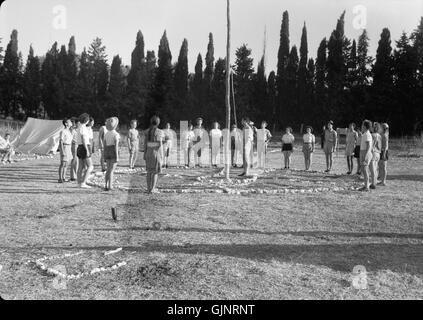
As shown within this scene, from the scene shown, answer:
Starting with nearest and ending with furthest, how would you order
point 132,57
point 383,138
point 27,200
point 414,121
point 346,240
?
point 346,240 → point 27,200 → point 383,138 → point 414,121 → point 132,57

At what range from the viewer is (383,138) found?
41.6ft

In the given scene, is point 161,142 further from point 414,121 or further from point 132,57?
point 132,57

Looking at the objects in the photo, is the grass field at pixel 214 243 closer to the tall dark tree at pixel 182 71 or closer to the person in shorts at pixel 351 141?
the person in shorts at pixel 351 141

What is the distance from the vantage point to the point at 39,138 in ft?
85.3

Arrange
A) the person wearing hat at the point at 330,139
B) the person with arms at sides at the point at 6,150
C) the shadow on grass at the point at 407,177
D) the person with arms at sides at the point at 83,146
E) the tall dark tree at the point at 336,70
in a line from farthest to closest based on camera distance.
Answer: the tall dark tree at the point at 336,70
the person with arms at sides at the point at 6,150
the person wearing hat at the point at 330,139
the shadow on grass at the point at 407,177
the person with arms at sides at the point at 83,146

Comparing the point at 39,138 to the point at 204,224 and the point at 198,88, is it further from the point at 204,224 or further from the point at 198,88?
the point at 198,88

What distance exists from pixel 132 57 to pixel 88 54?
641 centimetres

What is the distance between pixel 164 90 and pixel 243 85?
343 inches

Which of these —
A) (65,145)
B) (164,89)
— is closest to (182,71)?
(164,89)

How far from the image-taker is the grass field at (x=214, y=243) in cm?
517

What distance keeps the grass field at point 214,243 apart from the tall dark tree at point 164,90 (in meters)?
37.5

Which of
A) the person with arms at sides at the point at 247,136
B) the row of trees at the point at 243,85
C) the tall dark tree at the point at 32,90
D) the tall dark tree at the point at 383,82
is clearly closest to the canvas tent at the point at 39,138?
the person with arms at sides at the point at 247,136

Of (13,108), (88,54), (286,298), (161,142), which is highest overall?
(88,54)

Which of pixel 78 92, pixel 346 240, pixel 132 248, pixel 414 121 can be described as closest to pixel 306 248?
pixel 346 240
